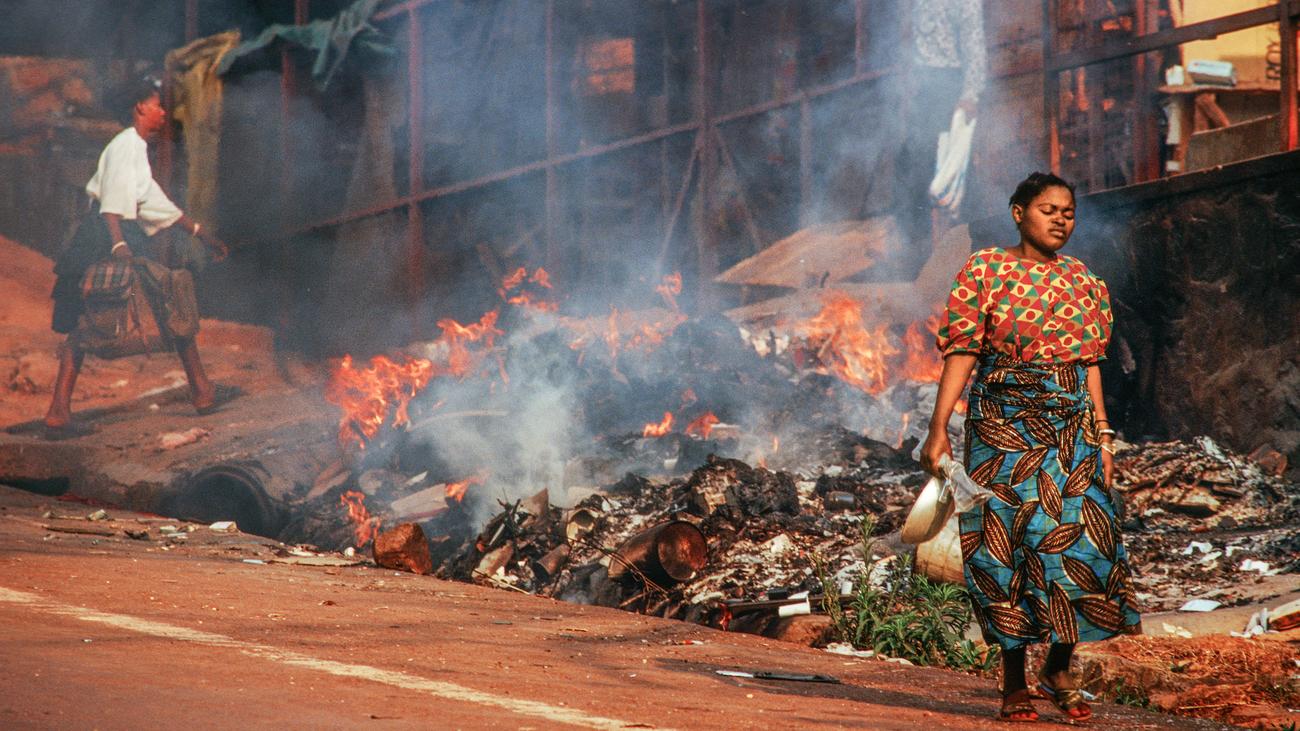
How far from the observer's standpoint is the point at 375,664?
4324 millimetres

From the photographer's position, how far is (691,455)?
10.1 m

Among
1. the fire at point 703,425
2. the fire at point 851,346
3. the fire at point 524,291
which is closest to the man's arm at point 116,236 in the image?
the fire at point 524,291

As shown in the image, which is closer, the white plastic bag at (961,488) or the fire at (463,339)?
the white plastic bag at (961,488)

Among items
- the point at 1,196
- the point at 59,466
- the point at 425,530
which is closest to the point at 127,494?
the point at 59,466

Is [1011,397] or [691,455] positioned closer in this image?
[1011,397]

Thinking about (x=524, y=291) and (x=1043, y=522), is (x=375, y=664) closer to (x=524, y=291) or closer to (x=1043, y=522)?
(x=1043, y=522)

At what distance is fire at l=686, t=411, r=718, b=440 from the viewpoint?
10625mm

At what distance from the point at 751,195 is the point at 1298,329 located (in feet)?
23.4

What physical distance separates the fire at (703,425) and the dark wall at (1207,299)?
2.92 m

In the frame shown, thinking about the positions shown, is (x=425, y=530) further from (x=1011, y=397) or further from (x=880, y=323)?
(x=1011, y=397)

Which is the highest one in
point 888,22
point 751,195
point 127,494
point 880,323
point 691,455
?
point 888,22

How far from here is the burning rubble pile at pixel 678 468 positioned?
757 centimetres

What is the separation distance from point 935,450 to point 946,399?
160 millimetres

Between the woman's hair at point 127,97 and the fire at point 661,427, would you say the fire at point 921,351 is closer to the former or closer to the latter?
the fire at point 661,427
